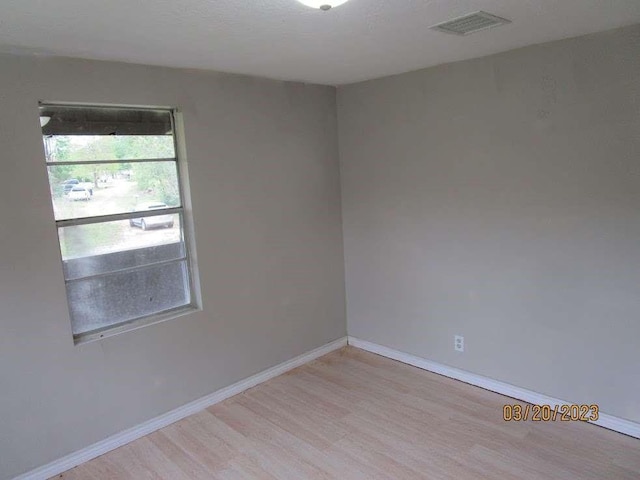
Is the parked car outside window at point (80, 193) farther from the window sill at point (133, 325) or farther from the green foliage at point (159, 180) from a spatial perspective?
the window sill at point (133, 325)

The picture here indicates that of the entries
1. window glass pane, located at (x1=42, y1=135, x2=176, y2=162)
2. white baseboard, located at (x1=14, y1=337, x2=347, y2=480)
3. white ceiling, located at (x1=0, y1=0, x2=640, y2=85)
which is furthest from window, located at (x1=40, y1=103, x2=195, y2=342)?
white baseboard, located at (x1=14, y1=337, x2=347, y2=480)

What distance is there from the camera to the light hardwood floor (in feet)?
8.35

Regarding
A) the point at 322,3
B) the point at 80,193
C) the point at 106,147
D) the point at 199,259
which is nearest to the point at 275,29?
the point at 322,3

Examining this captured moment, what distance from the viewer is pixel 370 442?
281cm

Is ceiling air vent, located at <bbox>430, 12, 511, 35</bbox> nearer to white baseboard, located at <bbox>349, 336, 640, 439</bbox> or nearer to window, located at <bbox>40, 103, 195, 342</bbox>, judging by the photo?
window, located at <bbox>40, 103, 195, 342</bbox>

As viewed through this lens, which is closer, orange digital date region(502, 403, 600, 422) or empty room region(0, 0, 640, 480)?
empty room region(0, 0, 640, 480)

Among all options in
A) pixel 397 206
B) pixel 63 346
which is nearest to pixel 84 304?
pixel 63 346

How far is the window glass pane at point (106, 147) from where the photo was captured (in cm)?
262

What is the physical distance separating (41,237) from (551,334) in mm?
3076

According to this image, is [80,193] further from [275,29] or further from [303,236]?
[303,236]

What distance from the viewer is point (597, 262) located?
2.71 meters

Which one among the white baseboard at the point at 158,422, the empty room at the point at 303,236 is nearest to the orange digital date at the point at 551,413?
the empty room at the point at 303,236

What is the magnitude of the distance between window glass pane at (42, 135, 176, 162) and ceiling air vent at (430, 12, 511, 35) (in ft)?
6.01

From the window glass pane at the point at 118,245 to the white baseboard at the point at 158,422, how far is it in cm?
103
